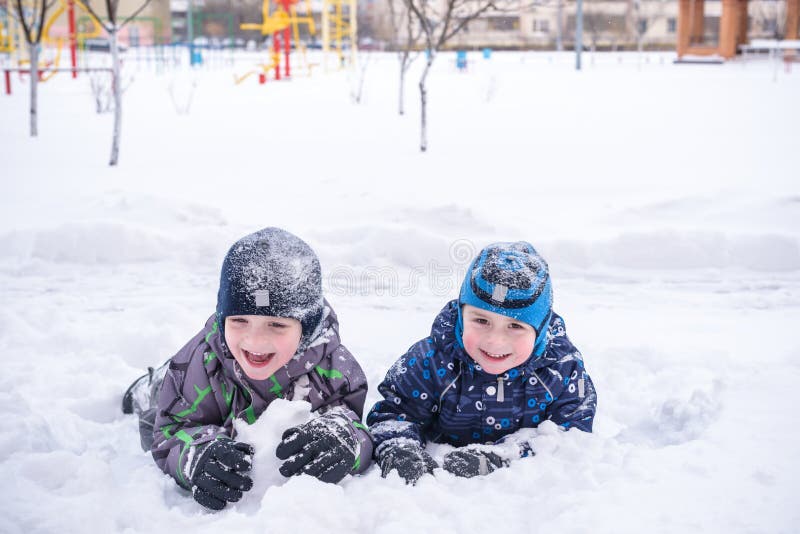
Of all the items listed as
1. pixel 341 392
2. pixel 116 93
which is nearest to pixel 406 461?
pixel 341 392

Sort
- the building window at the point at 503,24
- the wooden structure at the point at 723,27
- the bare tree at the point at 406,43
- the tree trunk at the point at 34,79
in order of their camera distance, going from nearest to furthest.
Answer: the tree trunk at the point at 34,79 < the bare tree at the point at 406,43 < the wooden structure at the point at 723,27 < the building window at the point at 503,24

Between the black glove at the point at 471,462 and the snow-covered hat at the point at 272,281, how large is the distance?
1.80ft

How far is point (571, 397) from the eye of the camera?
8.33 feet

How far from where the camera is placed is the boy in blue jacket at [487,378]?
7.63ft

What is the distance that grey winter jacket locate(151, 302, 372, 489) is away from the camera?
2.34 metres

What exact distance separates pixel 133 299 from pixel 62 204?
219 cm

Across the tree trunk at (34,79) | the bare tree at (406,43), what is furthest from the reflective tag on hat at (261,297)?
the tree trunk at (34,79)

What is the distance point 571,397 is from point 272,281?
1032 millimetres

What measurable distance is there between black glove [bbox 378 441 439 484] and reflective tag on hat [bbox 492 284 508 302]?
51 centimetres

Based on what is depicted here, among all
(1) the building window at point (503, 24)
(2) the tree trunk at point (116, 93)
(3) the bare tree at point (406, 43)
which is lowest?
(2) the tree trunk at point (116, 93)

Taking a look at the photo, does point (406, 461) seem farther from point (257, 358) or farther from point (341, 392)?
point (257, 358)

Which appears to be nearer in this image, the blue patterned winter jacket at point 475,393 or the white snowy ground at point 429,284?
the white snowy ground at point 429,284

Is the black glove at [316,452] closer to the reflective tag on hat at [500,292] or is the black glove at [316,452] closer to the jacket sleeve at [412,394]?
the jacket sleeve at [412,394]

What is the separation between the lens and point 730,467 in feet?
7.22
